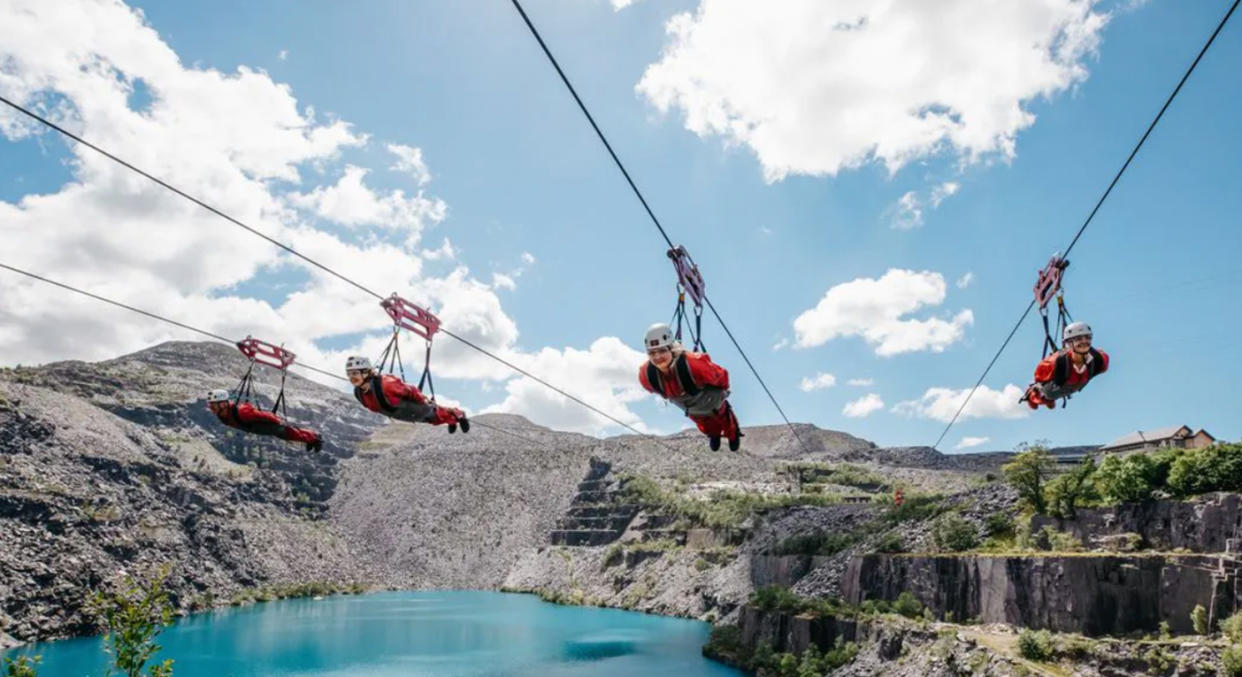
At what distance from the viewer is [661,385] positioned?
417 inches

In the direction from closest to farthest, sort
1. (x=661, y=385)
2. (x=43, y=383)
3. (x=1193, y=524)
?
(x=661, y=385), (x=1193, y=524), (x=43, y=383)

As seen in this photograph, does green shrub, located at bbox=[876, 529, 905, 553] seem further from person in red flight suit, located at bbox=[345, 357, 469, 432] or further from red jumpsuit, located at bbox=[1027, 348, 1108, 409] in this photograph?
person in red flight suit, located at bbox=[345, 357, 469, 432]

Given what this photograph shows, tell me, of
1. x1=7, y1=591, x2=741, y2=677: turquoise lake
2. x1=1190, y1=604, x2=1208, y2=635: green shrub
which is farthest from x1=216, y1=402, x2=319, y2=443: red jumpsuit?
x1=7, y1=591, x2=741, y2=677: turquoise lake

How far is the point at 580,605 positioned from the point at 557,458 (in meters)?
33.5

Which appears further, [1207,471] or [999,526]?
[999,526]

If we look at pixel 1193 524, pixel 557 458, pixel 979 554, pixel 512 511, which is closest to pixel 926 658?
pixel 979 554

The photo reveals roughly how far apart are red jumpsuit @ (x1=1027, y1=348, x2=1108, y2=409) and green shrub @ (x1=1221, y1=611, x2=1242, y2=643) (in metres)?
10.2

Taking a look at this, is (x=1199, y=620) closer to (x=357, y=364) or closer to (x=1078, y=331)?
(x=1078, y=331)

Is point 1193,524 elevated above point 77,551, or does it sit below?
above

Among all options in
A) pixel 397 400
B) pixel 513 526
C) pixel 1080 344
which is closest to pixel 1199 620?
pixel 1080 344

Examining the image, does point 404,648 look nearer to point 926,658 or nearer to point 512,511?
point 926,658

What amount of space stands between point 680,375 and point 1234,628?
1902 cm

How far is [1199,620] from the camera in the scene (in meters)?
20.2

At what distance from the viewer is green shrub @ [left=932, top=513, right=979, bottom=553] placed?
104 feet
